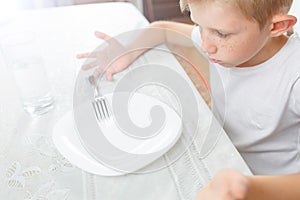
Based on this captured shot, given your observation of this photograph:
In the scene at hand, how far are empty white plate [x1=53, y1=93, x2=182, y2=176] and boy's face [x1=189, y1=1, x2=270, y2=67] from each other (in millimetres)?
157

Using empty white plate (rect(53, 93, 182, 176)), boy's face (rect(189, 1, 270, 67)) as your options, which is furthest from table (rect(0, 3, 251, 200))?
boy's face (rect(189, 1, 270, 67))

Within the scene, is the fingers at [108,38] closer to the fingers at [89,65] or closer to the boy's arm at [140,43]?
the boy's arm at [140,43]

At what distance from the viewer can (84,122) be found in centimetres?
68

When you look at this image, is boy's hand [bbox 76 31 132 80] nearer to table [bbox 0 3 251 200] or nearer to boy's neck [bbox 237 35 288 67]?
table [bbox 0 3 251 200]

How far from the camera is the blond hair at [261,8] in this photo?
0.64 m

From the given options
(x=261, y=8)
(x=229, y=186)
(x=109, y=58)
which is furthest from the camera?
(x=109, y=58)

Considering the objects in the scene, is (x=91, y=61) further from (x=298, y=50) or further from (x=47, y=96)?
(x=298, y=50)

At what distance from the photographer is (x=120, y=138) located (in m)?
0.66

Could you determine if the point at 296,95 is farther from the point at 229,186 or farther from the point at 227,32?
the point at 229,186

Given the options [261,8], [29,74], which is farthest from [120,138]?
[261,8]

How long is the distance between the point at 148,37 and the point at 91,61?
0.59ft

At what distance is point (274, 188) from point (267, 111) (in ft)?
0.99

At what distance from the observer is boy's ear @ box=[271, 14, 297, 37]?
683 mm

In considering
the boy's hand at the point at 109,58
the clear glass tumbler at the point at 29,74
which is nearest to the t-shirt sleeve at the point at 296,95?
the boy's hand at the point at 109,58
